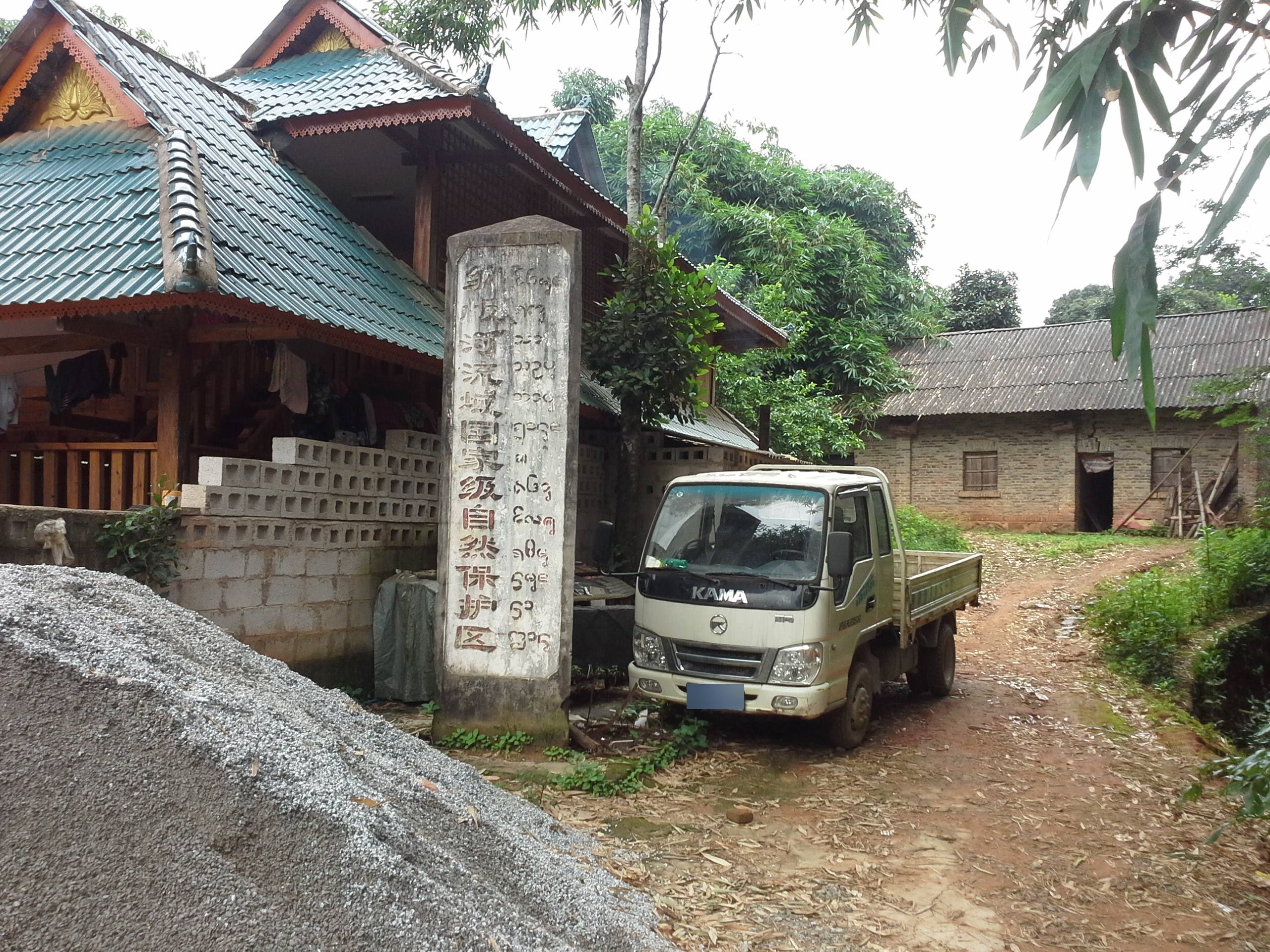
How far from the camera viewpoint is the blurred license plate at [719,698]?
7.08 metres

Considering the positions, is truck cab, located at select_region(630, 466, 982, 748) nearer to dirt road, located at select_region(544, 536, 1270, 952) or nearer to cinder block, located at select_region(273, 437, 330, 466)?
dirt road, located at select_region(544, 536, 1270, 952)

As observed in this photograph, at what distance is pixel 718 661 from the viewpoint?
7.25m

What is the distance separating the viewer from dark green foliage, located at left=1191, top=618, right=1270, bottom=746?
10.8 meters

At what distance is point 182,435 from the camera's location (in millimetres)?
7594

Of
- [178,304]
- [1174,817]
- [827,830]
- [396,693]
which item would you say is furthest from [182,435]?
[1174,817]

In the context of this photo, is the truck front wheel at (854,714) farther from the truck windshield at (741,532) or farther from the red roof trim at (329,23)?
the red roof trim at (329,23)

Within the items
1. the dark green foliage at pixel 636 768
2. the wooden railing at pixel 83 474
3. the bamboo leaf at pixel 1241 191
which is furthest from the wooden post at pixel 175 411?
the bamboo leaf at pixel 1241 191

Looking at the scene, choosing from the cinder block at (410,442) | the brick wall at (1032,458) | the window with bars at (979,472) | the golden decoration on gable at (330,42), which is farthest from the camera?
the window with bars at (979,472)

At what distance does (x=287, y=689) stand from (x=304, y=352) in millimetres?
4702

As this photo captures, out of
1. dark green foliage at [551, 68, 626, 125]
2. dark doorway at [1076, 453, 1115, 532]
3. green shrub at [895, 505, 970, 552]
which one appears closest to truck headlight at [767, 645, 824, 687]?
green shrub at [895, 505, 970, 552]

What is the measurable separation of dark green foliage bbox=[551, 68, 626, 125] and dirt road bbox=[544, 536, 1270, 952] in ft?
81.9

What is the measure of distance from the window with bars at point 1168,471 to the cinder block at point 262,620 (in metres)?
21.4

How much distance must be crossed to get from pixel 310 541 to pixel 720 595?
11.3 feet

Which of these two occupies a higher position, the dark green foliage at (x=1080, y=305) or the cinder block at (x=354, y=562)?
the dark green foliage at (x=1080, y=305)
